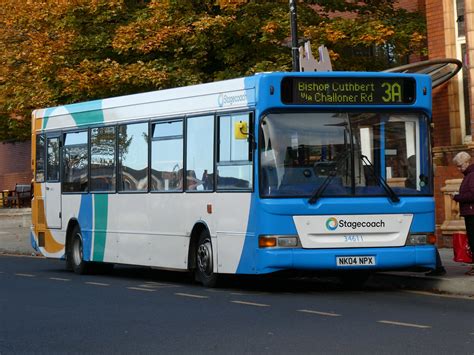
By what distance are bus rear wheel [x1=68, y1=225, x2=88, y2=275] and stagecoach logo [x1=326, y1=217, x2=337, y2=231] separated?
668 centimetres

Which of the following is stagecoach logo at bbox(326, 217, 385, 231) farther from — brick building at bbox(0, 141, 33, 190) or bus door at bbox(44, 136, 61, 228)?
brick building at bbox(0, 141, 33, 190)

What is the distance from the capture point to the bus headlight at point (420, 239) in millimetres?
17141

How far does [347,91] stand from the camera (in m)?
17.2

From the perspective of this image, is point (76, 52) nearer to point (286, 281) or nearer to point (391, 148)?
point (286, 281)

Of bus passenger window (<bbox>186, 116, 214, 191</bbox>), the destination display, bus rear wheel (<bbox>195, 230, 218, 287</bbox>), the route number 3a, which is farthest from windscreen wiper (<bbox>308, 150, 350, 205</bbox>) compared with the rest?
bus rear wheel (<bbox>195, 230, 218, 287</bbox>)

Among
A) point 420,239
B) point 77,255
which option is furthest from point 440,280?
point 77,255

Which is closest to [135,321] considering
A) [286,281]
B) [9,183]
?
[286,281]

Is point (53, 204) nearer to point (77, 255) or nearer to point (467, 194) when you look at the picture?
point (77, 255)

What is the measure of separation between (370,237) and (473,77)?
8.38 meters

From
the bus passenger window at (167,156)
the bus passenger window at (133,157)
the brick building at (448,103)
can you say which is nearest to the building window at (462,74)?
the brick building at (448,103)

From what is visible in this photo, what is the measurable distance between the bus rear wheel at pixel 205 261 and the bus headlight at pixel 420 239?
103 inches

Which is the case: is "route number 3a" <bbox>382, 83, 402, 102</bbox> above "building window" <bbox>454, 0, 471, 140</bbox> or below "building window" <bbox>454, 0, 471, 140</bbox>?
below

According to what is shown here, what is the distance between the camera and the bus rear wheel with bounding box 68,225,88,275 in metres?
22.6

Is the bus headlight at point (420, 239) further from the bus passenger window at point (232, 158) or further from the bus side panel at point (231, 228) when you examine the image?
the bus passenger window at point (232, 158)
